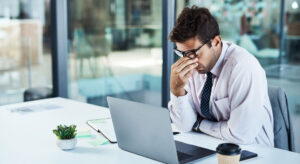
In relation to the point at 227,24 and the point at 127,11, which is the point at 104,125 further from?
the point at 127,11

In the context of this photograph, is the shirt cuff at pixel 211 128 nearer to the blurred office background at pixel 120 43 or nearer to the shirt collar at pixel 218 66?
the shirt collar at pixel 218 66

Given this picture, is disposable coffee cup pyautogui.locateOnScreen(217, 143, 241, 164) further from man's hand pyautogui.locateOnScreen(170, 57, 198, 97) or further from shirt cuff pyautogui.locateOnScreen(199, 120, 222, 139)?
man's hand pyautogui.locateOnScreen(170, 57, 198, 97)

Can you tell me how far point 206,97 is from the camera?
1.90 meters

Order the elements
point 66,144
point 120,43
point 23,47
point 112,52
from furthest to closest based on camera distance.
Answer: point 112,52
point 120,43
point 23,47
point 66,144

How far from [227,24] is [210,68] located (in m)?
1.16

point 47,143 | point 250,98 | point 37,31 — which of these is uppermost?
point 37,31

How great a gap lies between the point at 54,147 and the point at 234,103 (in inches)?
32.5

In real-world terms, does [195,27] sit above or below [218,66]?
above

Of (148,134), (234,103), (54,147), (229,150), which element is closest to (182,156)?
(148,134)

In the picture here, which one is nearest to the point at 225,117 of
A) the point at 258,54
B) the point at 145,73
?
the point at 258,54

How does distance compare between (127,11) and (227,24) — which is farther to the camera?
(127,11)

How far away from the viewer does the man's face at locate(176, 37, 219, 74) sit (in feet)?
5.91

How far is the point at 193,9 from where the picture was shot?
1863 mm

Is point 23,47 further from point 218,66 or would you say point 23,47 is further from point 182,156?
A: point 182,156
